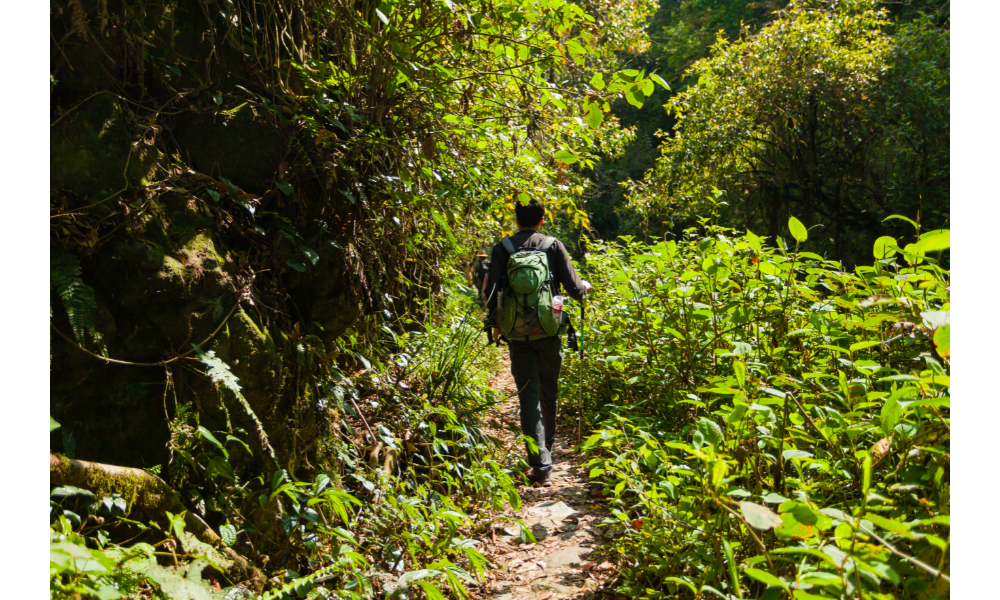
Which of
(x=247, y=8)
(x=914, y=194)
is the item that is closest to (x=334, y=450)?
(x=247, y=8)

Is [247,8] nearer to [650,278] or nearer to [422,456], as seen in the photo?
[422,456]

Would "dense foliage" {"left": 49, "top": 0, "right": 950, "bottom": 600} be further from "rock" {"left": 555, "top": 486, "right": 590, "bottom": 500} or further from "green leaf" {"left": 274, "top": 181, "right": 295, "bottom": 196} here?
"rock" {"left": 555, "top": 486, "right": 590, "bottom": 500}

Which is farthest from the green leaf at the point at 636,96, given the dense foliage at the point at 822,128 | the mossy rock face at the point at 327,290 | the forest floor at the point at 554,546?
the dense foliage at the point at 822,128

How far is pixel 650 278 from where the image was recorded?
15.8 feet

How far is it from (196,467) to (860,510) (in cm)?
242

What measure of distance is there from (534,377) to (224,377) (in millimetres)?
2299

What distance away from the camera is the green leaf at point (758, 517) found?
1.52 meters

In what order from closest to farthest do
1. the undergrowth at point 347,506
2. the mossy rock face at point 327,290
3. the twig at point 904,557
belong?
1. the twig at point 904,557
2. the undergrowth at point 347,506
3. the mossy rock face at point 327,290

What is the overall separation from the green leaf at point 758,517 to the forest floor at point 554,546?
145 centimetres

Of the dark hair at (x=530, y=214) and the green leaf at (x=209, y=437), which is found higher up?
the dark hair at (x=530, y=214)

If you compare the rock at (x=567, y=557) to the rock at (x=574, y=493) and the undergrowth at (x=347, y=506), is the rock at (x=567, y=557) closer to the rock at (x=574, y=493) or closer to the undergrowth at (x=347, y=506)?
the undergrowth at (x=347, y=506)

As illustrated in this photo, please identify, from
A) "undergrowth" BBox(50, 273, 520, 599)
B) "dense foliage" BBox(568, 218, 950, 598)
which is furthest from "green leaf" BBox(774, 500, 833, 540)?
"undergrowth" BBox(50, 273, 520, 599)

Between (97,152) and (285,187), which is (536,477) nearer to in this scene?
(285,187)

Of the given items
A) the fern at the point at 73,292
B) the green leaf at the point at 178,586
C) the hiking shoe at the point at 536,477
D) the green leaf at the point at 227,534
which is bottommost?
the hiking shoe at the point at 536,477
